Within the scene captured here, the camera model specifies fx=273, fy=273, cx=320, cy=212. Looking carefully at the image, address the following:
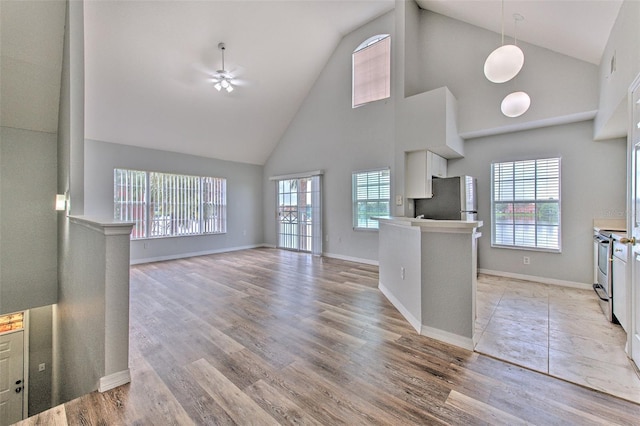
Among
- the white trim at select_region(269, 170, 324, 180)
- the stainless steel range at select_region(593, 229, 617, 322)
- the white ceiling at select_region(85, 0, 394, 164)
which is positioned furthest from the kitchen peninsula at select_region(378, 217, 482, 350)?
the white ceiling at select_region(85, 0, 394, 164)

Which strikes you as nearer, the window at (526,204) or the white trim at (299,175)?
the window at (526,204)

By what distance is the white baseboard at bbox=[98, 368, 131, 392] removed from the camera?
1815 millimetres

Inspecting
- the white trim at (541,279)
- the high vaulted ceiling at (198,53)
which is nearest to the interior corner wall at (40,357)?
the high vaulted ceiling at (198,53)

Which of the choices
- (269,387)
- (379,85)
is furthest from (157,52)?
(269,387)

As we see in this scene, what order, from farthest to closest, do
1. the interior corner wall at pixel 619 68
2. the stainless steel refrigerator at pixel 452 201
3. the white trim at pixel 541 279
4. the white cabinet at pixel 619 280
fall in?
the stainless steel refrigerator at pixel 452 201, the white trim at pixel 541 279, the white cabinet at pixel 619 280, the interior corner wall at pixel 619 68

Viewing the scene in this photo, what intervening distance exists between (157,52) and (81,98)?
6.29ft

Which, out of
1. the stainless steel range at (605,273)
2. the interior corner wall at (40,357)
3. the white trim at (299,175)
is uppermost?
the white trim at (299,175)

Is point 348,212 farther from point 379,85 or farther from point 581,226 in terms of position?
point 581,226

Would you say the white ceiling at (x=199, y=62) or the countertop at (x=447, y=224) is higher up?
the white ceiling at (x=199, y=62)

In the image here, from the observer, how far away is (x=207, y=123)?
20.2 feet

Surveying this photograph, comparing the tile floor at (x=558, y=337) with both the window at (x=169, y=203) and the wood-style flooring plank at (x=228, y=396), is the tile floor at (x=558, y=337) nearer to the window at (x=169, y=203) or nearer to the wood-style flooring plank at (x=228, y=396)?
the wood-style flooring plank at (x=228, y=396)

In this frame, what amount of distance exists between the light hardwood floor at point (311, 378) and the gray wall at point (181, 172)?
3.12 metres

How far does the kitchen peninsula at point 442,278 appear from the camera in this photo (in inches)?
90.2

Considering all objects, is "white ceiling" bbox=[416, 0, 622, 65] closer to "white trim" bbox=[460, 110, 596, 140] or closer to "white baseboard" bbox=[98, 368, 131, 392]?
"white trim" bbox=[460, 110, 596, 140]
